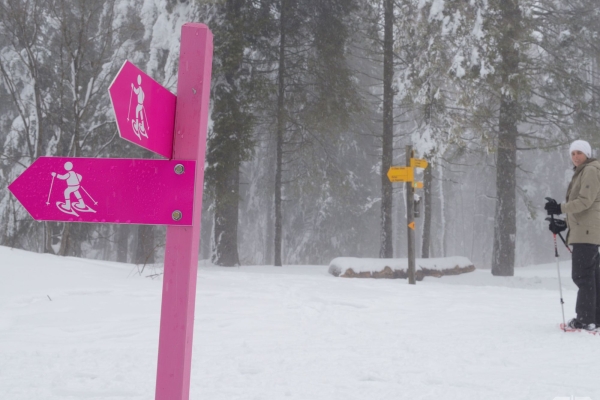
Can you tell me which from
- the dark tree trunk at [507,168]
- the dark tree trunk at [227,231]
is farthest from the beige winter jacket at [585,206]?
the dark tree trunk at [227,231]

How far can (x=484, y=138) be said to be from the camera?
45.7ft

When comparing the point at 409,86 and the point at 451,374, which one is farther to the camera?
the point at 409,86

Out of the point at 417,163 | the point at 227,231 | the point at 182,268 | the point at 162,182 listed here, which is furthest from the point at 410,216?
the point at 162,182

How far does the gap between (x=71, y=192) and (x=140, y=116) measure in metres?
0.39

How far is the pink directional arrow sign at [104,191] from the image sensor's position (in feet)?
6.63

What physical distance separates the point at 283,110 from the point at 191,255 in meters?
13.8

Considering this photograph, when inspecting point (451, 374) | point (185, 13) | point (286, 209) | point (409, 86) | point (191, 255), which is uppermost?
point (185, 13)

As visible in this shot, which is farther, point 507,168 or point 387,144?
point 387,144

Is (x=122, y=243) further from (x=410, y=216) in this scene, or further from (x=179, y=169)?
(x=179, y=169)

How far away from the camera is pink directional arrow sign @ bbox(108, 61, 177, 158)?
185 centimetres

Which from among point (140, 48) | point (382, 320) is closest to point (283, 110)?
point (140, 48)

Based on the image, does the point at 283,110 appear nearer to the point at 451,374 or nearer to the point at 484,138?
the point at 484,138

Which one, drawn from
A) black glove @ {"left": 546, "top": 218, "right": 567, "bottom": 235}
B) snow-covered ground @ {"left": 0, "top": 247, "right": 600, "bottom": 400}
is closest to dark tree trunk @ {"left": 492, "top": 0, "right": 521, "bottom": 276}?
snow-covered ground @ {"left": 0, "top": 247, "right": 600, "bottom": 400}

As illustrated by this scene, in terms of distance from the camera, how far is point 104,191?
80.8 inches
